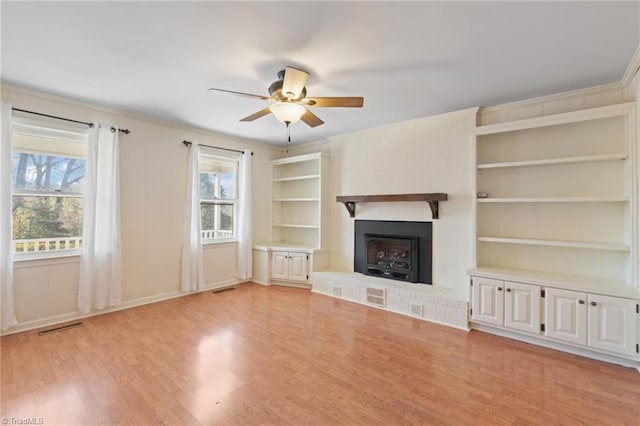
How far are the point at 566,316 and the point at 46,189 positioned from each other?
229 inches

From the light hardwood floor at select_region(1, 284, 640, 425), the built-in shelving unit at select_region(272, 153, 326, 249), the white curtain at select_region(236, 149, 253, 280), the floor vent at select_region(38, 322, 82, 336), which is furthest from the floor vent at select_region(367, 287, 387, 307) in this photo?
the floor vent at select_region(38, 322, 82, 336)

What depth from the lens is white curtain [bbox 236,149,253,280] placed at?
5359 millimetres

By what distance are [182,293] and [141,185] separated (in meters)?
1.76

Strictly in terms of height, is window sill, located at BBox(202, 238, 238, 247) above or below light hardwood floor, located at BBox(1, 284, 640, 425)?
above

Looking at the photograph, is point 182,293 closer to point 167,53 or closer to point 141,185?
point 141,185

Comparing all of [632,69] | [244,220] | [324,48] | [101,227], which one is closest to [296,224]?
[244,220]

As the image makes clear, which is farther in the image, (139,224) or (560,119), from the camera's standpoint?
(139,224)

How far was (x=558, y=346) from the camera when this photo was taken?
2.94 meters

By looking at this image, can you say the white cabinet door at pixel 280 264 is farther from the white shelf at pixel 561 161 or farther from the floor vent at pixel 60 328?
the white shelf at pixel 561 161

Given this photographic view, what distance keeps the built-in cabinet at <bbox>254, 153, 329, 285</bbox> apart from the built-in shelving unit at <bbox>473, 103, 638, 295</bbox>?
2506mm

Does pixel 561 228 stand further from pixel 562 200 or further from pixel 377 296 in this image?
pixel 377 296

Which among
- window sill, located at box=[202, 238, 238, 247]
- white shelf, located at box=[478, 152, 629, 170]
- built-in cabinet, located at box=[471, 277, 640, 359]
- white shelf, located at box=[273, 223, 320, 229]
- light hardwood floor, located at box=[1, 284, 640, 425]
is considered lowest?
light hardwood floor, located at box=[1, 284, 640, 425]

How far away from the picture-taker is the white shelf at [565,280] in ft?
8.66

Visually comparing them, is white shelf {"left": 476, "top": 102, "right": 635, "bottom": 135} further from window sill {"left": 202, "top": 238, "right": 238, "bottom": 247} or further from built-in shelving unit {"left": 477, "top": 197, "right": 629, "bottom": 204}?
window sill {"left": 202, "top": 238, "right": 238, "bottom": 247}
